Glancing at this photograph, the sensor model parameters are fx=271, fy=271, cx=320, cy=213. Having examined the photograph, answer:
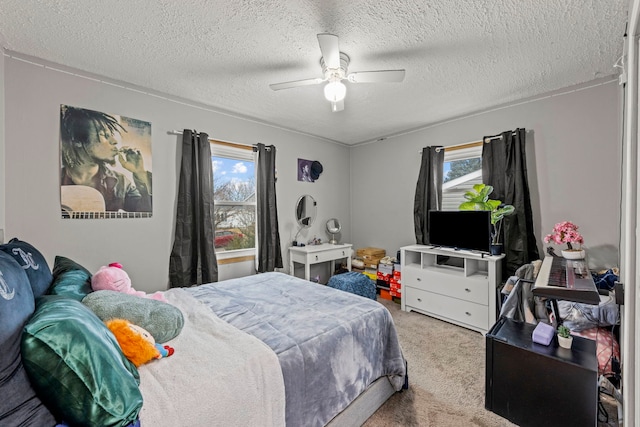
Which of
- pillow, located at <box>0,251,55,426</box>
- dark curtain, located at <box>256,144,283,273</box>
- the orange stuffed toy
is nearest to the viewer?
pillow, located at <box>0,251,55,426</box>

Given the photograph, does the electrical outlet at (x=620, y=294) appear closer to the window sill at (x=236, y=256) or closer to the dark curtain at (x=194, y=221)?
the dark curtain at (x=194, y=221)

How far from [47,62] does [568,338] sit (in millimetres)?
3949

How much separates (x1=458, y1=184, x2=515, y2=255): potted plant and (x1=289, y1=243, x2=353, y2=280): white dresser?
1.73m

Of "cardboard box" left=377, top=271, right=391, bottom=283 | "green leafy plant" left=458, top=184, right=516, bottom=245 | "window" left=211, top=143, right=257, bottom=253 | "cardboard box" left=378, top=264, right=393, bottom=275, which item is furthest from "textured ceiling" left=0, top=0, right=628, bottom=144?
"cardboard box" left=377, top=271, right=391, bottom=283

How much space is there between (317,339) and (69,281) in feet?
4.41

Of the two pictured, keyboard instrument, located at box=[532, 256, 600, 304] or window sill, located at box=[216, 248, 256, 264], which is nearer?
keyboard instrument, located at box=[532, 256, 600, 304]

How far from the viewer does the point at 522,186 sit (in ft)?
9.20

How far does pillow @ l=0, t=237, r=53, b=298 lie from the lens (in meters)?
1.23

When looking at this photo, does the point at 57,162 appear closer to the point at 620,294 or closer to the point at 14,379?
the point at 14,379

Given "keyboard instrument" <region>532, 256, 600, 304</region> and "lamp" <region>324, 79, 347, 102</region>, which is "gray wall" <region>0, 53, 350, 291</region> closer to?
"lamp" <region>324, 79, 347, 102</region>

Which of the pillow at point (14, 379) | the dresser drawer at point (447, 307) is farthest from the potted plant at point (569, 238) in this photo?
the pillow at point (14, 379)

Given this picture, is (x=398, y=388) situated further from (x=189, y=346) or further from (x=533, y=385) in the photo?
(x=189, y=346)

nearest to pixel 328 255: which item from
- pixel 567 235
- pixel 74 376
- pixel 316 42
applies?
pixel 567 235

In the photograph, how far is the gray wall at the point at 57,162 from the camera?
2043mm
